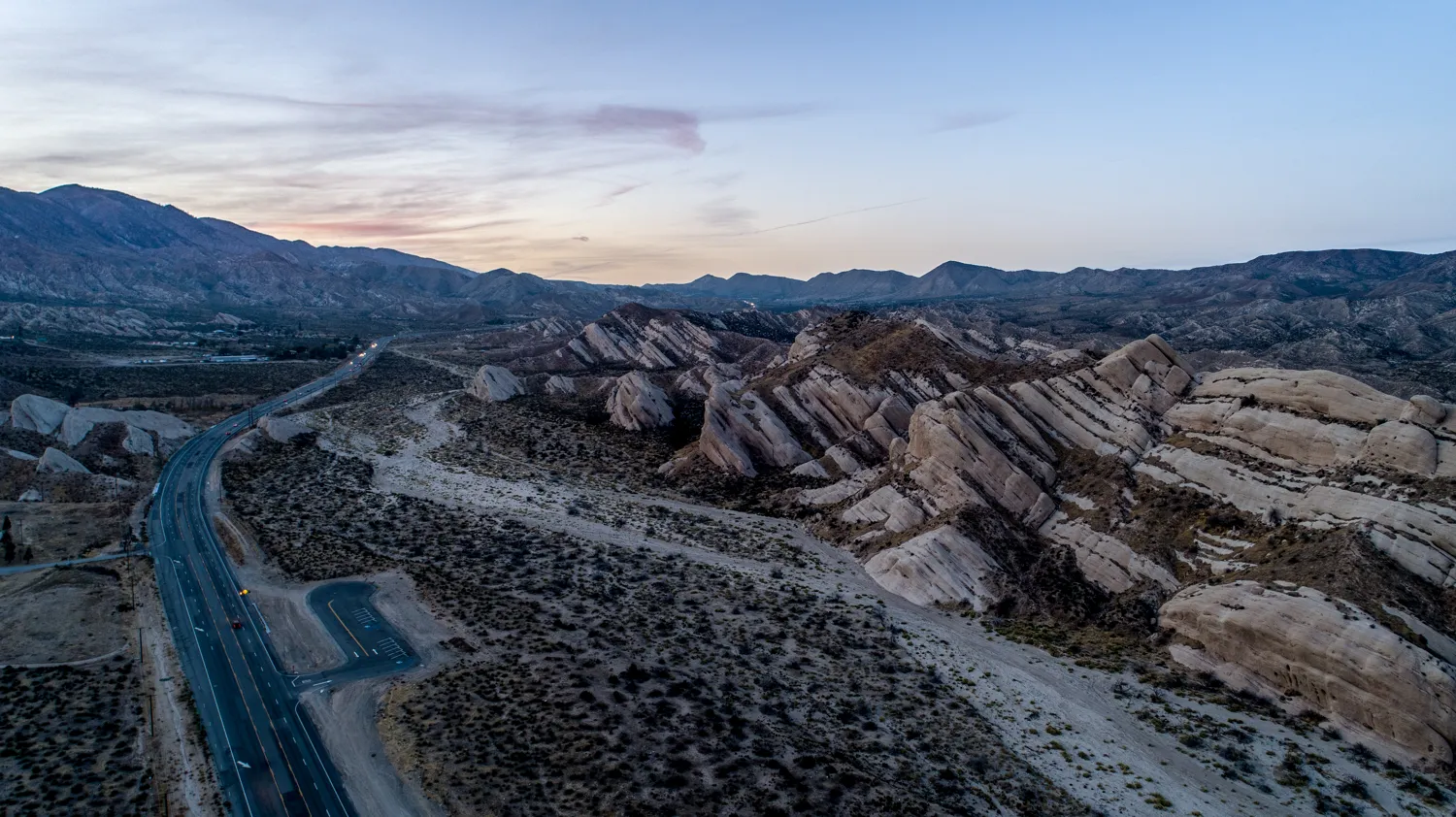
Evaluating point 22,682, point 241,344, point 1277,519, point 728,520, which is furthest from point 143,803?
point 241,344

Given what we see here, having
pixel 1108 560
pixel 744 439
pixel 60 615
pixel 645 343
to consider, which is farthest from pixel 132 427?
pixel 645 343

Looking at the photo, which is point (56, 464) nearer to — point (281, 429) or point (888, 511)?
point (281, 429)

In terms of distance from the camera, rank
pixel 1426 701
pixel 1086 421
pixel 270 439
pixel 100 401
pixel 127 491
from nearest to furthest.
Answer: pixel 1426 701
pixel 1086 421
pixel 127 491
pixel 270 439
pixel 100 401

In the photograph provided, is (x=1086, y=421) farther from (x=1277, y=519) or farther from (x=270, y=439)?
(x=270, y=439)

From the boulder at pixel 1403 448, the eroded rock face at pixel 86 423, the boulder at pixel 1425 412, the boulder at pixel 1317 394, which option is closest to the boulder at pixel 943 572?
the boulder at pixel 1317 394

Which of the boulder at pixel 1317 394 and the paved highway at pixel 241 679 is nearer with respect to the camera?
the paved highway at pixel 241 679

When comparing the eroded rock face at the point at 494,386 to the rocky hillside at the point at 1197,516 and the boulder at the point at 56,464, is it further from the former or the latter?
the rocky hillside at the point at 1197,516

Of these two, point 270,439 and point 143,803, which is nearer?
point 143,803
